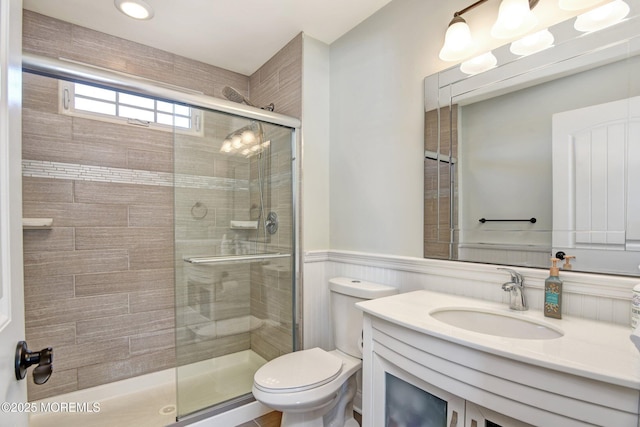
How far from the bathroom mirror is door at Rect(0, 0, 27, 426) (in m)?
1.47

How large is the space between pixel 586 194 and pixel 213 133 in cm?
181

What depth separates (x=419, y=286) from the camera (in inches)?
60.4

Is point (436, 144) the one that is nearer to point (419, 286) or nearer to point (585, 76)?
point (585, 76)

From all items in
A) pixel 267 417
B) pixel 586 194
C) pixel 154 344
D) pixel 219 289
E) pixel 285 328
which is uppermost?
pixel 586 194

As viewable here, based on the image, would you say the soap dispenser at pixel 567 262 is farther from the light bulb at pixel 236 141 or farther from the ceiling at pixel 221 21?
the light bulb at pixel 236 141

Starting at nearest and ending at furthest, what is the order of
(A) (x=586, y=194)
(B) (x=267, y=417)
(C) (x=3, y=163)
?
(C) (x=3, y=163) < (A) (x=586, y=194) < (B) (x=267, y=417)

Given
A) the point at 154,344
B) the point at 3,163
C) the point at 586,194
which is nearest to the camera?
the point at 3,163

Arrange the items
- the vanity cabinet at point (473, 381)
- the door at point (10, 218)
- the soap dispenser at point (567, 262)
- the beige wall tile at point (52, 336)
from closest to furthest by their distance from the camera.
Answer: the door at point (10, 218) < the vanity cabinet at point (473, 381) < the soap dispenser at point (567, 262) < the beige wall tile at point (52, 336)

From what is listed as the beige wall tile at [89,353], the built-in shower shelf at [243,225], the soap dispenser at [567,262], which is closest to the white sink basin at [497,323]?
the soap dispenser at [567,262]

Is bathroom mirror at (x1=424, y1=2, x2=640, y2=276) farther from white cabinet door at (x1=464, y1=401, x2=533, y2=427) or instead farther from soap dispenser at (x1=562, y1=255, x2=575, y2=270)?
white cabinet door at (x1=464, y1=401, x2=533, y2=427)

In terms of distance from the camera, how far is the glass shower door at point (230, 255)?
177 cm

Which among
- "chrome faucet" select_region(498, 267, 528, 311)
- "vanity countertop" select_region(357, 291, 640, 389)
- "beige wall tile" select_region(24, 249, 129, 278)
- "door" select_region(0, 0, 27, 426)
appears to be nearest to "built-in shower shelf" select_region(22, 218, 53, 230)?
"beige wall tile" select_region(24, 249, 129, 278)

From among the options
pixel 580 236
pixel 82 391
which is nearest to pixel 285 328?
pixel 82 391

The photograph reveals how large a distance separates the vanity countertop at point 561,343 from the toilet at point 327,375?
457mm
